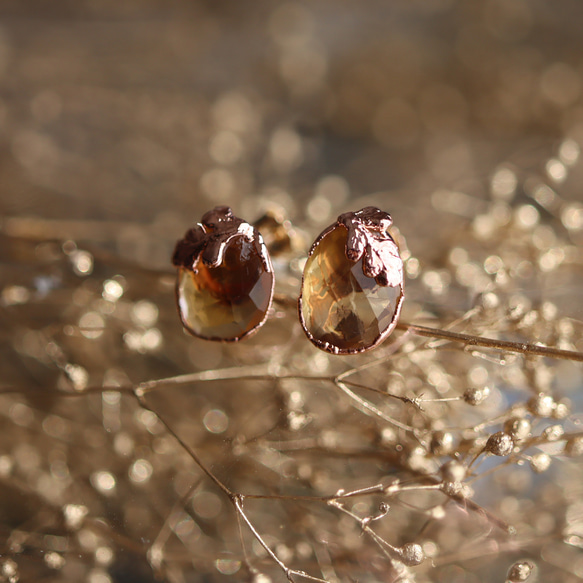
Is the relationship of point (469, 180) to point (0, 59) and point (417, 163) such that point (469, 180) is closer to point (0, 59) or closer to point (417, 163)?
point (417, 163)

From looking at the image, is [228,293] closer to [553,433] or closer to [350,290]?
[350,290]

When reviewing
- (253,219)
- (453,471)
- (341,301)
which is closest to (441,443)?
(453,471)

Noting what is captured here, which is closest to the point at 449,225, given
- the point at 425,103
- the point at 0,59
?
the point at 425,103

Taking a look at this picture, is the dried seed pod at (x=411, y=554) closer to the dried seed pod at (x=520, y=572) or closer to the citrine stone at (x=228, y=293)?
the dried seed pod at (x=520, y=572)

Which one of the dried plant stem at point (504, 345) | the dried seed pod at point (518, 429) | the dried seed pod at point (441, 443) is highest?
the dried plant stem at point (504, 345)

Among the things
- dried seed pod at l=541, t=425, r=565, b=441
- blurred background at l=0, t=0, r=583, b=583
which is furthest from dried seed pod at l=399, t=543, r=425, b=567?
dried seed pod at l=541, t=425, r=565, b=441

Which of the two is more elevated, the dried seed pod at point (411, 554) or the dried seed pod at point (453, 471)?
the dried seed pod at point (453, 471)

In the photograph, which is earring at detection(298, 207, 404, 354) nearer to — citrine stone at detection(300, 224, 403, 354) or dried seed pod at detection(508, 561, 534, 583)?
citrine stone at detection(300, 224, 403, 354)

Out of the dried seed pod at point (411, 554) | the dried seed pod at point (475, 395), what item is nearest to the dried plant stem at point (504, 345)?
the dried seed pod at point (475, 395)
